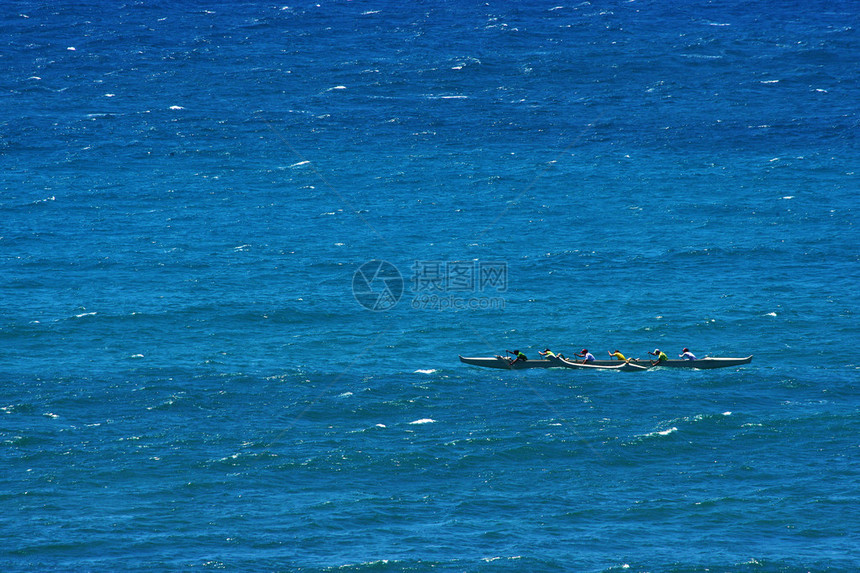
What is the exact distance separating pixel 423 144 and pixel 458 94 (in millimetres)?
15900

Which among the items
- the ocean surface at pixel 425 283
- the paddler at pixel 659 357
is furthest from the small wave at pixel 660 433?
the paddler at pixel 659 357

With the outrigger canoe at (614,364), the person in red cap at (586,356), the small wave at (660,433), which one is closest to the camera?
the small wave at (660,433)

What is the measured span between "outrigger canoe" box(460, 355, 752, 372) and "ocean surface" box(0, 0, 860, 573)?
939 mm

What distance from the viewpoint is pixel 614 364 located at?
2980 inches

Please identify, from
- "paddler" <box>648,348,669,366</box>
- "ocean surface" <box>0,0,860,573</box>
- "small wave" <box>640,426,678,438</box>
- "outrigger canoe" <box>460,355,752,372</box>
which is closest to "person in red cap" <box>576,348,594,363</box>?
"outrigger canoe" <box>460,355,752,372</box>

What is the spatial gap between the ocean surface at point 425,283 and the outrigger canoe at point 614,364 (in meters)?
0.94

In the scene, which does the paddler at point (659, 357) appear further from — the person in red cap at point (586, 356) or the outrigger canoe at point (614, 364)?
the person in red cap at point (586, 356)

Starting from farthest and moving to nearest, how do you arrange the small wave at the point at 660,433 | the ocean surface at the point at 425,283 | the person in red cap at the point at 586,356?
the person in red cap at the point at 586,356 < the small wave at the point at 660,433 < the ocean surface at the point at 425,283

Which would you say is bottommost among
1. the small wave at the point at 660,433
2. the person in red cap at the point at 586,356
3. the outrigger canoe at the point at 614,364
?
the small wave at the point at 660,433

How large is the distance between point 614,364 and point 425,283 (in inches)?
1208

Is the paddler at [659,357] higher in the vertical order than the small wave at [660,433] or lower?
higher

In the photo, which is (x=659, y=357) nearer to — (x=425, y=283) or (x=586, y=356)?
(x=586, y=356)

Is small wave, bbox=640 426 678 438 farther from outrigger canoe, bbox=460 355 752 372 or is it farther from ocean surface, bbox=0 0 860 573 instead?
outrigger canoe, bbox=460 355 752 372

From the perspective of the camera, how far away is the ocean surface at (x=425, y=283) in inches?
2269
